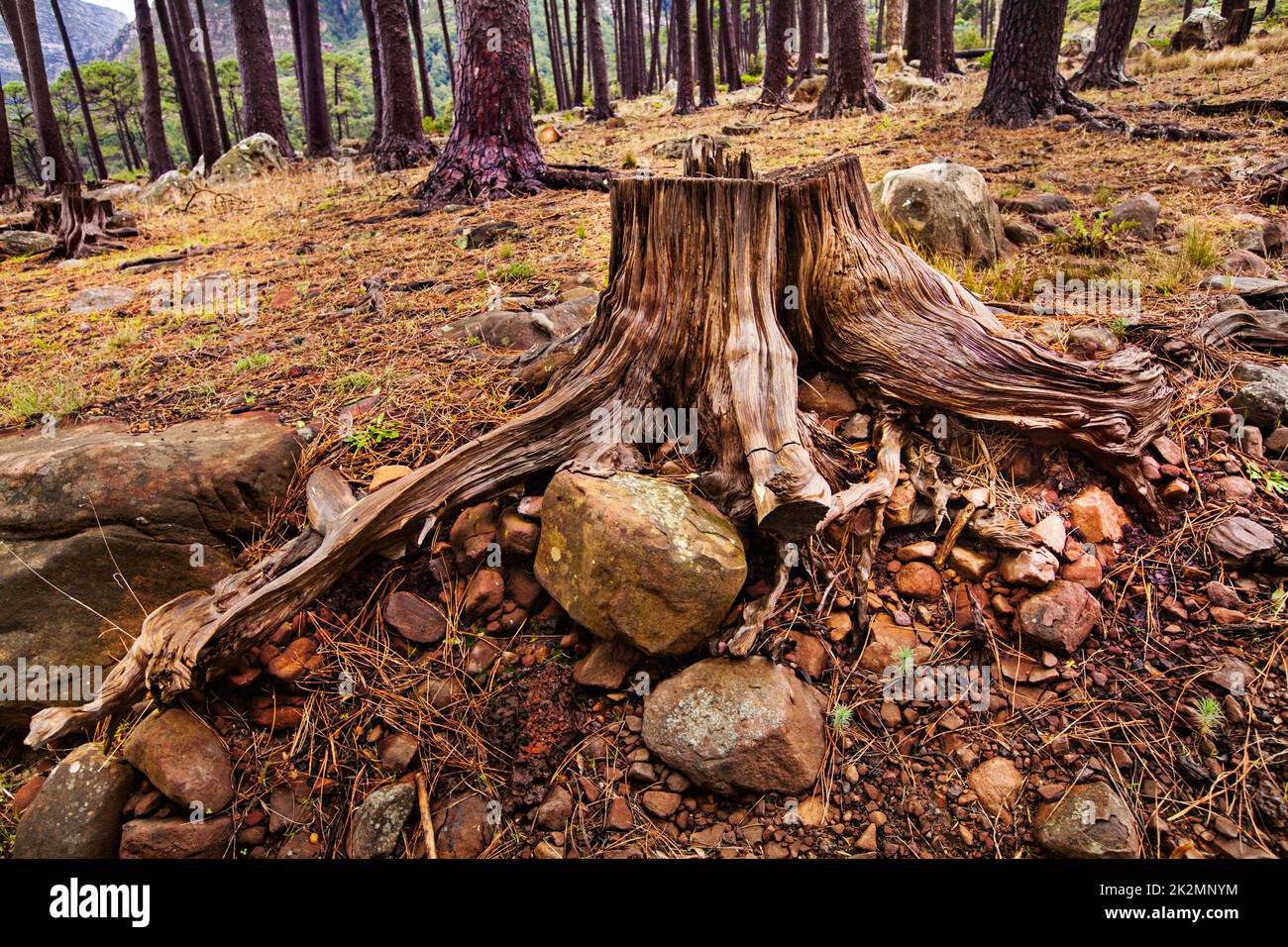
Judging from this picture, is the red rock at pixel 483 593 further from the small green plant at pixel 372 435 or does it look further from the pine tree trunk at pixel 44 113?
the pine tree trunk at pixel 44 113

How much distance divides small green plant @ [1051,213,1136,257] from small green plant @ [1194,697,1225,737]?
12.5ft

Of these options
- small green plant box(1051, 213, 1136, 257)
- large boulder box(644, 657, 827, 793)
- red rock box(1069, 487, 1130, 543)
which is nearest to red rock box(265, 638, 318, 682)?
large boulder box(644, 657, 827, 793)

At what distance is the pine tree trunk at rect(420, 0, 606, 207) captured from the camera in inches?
299

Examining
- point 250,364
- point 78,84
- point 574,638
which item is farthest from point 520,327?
point 78,84

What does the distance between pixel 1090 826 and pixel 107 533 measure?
147 inches

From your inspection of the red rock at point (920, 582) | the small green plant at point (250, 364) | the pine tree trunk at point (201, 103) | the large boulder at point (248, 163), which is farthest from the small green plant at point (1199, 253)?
the pine tree trunk at point (201, 103)

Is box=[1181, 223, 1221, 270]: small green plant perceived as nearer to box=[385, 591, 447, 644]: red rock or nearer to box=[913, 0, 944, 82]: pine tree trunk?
box=[385, 591, 447, 644]: red rock

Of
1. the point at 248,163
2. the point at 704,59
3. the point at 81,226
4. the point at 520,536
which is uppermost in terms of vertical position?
the point at 704,59

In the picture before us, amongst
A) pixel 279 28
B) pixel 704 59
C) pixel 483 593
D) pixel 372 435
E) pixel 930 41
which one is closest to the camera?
pixel 483 593

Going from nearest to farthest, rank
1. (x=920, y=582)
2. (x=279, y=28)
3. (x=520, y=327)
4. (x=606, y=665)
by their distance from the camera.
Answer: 1. (x=606, y=665)
2. (x=920, y=582)
3. (x=520, y=327)
4. (x=279, y=28)

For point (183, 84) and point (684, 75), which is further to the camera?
point (183, 84)

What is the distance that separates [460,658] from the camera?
8.55ft

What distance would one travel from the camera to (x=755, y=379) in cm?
280

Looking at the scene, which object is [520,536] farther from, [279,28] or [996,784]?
[279,28]
